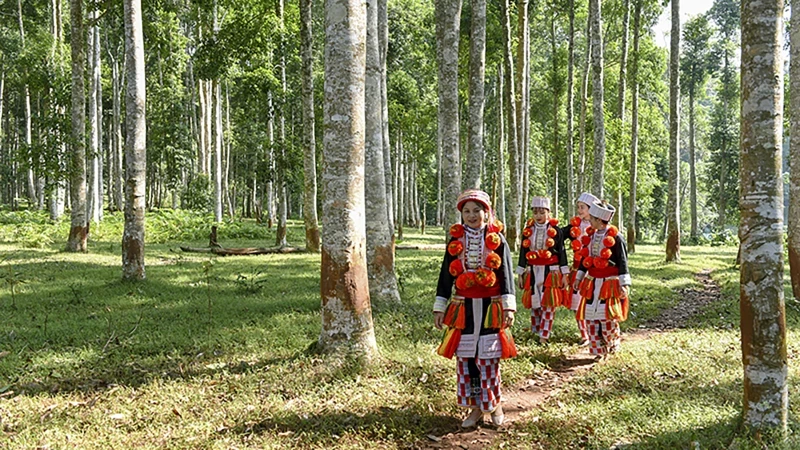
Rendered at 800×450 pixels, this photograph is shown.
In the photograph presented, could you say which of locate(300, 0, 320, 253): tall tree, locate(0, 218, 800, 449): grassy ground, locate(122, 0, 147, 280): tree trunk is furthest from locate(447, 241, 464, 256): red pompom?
locate(300, 0, 320, 253): tall tree

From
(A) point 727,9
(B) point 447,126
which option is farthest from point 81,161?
(A) point 727,9

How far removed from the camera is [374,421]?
4863 millimetres

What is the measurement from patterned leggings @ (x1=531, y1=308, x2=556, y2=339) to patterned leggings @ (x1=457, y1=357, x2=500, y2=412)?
2.90 m

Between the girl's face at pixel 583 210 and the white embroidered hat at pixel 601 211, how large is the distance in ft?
0.65

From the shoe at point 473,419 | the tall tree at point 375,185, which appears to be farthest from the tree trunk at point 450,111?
the shoe at point 473,419

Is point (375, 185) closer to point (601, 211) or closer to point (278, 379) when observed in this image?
point (601, 211)

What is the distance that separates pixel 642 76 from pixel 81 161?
24.9 metres

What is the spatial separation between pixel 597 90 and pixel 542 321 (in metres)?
9.97

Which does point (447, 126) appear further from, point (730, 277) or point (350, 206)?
point (730, 277)

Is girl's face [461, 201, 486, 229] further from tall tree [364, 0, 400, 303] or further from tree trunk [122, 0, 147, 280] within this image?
tree trunk [122, 0, 147, 280]

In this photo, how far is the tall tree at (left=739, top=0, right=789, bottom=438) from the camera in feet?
12.9

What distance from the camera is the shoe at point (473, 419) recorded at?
193 inches

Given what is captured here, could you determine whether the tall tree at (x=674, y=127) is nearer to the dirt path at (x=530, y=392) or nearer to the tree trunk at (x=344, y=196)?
the dirt path at (x=530, y=392)

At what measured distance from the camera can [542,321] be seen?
770cm
